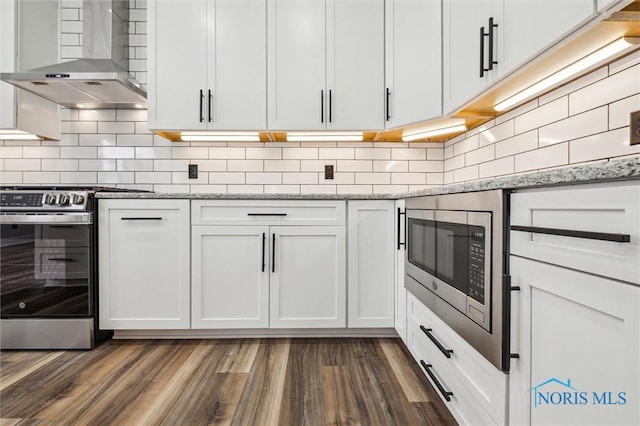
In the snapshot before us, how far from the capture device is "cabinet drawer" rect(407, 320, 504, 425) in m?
1.08

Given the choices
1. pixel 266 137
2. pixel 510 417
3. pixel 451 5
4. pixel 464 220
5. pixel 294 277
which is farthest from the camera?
pixel 266 137

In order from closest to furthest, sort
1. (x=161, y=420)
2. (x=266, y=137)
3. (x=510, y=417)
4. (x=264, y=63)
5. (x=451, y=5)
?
(x=510, y=417) < (x=161, y=420) < (x=451, y=5) < (x=264, y=63) < (x=266, y=137)

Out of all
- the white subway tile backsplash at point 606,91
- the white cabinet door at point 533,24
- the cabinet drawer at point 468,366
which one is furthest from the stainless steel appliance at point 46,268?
the white subway tile backsplash at point 606,91

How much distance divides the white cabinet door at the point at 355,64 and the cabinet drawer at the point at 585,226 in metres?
1.57

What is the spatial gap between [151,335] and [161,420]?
0.95m

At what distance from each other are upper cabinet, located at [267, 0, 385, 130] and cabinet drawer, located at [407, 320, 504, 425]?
138cm

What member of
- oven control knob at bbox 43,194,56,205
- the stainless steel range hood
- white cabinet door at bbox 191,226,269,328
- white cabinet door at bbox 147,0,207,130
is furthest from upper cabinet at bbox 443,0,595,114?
oven control knob at bbox 43,194,56,205

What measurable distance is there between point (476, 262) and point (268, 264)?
4.23 ft

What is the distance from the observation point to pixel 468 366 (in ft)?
3.71

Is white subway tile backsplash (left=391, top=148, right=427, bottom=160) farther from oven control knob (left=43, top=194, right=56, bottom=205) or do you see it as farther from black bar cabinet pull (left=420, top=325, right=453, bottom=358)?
oven control knob (left=43, top=194, right=56, bottom=205)

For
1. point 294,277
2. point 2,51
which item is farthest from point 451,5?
point 2,51

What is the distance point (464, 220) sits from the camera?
3.80ft

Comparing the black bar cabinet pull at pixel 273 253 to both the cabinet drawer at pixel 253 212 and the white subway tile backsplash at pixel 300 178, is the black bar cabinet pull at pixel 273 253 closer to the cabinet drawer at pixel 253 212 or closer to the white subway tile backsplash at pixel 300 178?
the cabinet drawer at pixel 253 212

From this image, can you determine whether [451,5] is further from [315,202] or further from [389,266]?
[389,266]
